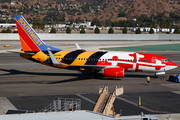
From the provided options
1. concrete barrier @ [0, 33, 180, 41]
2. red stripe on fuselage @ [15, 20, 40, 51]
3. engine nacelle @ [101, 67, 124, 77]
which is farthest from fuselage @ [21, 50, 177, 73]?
concrete barrier @ [0, 33, 180, 41]

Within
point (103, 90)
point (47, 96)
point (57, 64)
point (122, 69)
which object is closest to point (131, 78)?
point (122, 69)

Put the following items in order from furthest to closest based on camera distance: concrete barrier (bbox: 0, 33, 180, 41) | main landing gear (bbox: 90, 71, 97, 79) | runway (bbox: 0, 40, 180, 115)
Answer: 1. concrete barrier (bbox: 0, 33, 180, 41)
2. main landing gear (bbox: 90, 71, 97, 79)
3. runway (bbox: 0, 40, 180, 115)

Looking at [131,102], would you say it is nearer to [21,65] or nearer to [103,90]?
[103,90]

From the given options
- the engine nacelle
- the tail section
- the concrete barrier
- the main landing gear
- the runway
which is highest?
the tail section

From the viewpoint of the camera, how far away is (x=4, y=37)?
448 feet

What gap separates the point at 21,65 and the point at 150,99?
124ft

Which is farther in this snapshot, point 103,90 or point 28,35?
point 28,35

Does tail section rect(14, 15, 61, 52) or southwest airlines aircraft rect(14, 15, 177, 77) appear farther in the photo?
tail section rect(14, 15, 61, 52)

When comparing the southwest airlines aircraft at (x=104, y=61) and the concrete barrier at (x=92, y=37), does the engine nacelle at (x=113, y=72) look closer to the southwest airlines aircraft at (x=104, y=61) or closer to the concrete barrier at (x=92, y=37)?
the southwest airlines aircraft at (x=104, y=61)

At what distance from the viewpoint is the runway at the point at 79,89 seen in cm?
3199

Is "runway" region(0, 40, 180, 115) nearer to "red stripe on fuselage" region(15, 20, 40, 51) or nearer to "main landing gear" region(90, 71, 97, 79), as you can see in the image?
"main landing gear" region(90, 71, 97, 79)

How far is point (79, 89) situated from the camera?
1593 inches

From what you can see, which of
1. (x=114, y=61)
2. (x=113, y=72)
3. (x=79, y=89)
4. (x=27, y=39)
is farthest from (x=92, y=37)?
(x=79, y=89)

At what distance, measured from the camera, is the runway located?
32.0 metres
